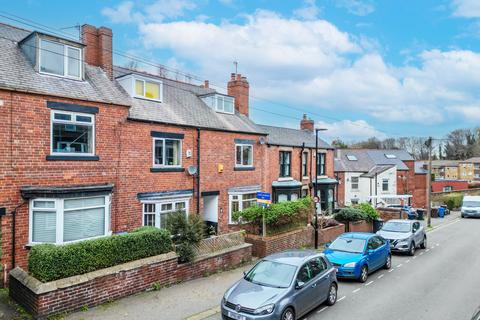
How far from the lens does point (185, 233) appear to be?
42.2 feet

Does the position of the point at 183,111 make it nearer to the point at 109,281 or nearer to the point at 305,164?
the point at 109,281

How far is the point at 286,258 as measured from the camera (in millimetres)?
10539

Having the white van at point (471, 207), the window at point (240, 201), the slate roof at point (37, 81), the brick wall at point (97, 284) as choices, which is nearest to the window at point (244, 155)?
the window at point (240, 201)

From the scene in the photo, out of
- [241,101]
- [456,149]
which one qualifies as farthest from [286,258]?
[456,149]

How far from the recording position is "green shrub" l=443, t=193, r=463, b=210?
145 ft

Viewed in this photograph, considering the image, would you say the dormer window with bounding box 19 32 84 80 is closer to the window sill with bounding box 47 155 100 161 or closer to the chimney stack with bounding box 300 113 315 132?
the window sill with bounding box 47 155 100 161

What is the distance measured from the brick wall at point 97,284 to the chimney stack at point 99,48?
32.6 ft

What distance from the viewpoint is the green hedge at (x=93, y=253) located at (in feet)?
30.8

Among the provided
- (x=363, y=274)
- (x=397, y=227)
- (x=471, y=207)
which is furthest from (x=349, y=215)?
(x=471, y=207)

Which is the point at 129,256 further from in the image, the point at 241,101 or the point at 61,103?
the point at 241,101

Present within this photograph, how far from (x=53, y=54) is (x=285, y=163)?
54.8ft

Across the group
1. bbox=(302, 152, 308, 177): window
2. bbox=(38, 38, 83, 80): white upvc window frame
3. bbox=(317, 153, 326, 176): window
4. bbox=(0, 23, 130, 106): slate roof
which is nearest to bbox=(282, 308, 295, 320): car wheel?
bbox=(0, 23, 130, 106): slate roof

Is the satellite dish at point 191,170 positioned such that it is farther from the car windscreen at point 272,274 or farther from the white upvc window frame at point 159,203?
the car windscreen at point 272,274

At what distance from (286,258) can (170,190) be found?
8089 mm
